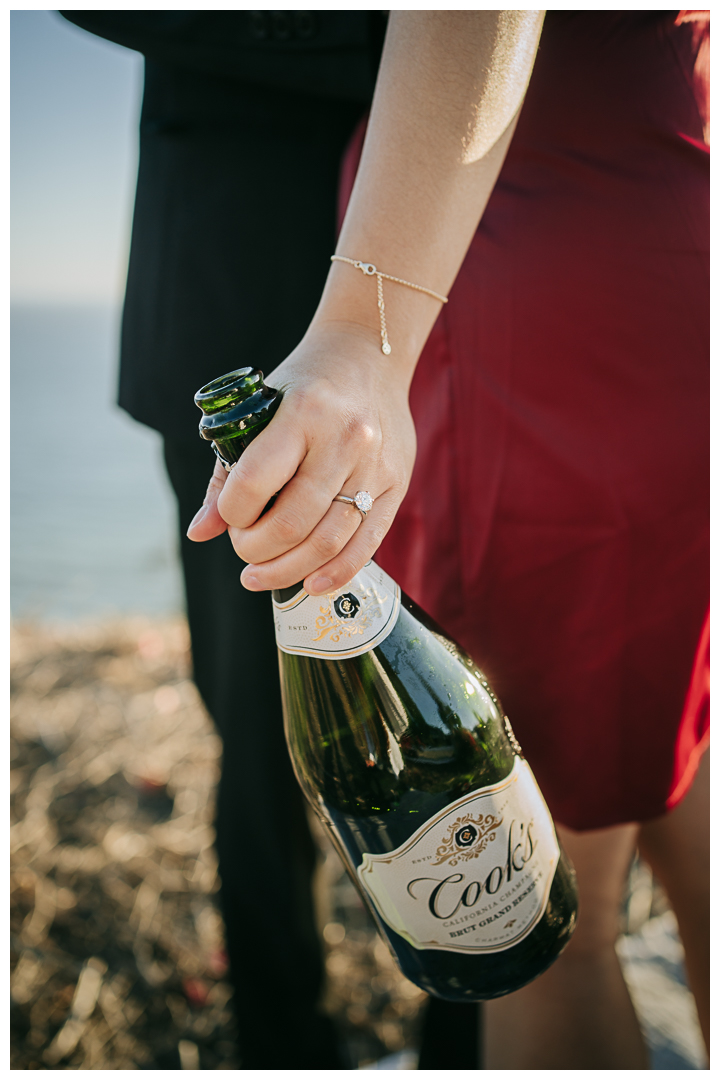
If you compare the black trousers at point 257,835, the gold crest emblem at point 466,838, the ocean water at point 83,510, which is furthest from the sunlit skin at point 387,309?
the ocean water at point 83,510

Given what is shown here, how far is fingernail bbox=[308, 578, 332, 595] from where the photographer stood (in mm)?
395

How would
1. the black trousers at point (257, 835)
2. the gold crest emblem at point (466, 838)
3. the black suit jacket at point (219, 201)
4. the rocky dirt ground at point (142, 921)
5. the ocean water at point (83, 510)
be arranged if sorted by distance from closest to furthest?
the gold crest emblem at point (466, 838) < the black suit jacket at point (219, 201) < the black trousers at point (257, 835) < the rocky dirt ground at point (142, 921) < the ocean water at point (83, 510)

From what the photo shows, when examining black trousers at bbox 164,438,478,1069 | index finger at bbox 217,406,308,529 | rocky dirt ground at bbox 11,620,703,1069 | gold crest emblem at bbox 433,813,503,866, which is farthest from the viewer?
rocky dirt ground at bbox 11,620,703,1069

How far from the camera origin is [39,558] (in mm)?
2344

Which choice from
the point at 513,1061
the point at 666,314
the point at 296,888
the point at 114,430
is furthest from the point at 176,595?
the point at 666,314

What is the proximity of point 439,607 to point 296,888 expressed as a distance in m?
0.62

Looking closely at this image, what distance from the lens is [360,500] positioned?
40 cm

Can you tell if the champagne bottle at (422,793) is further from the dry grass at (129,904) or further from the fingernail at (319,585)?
the dry grass at (129,904)

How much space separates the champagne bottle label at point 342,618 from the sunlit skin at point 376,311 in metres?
0.11

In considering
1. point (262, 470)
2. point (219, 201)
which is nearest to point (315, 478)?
point (262, 470)

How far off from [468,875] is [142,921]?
0.99 metres

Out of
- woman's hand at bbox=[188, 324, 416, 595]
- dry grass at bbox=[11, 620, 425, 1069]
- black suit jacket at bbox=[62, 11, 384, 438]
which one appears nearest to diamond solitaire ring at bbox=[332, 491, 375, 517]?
woman's hand at bbox=[188, 324, 416, 595]

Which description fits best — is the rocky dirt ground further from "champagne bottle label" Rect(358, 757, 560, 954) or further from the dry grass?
"champagne bottle label" Rect(358, 757, 560, 954)

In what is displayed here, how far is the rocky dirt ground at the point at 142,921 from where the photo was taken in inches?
41.4
